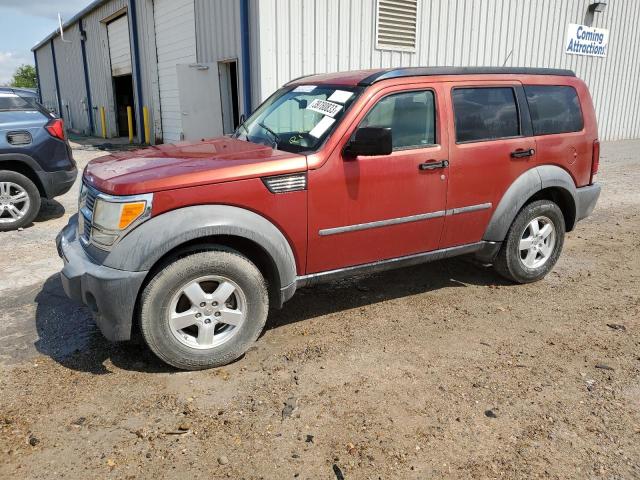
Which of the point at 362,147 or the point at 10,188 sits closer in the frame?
the point at 362,147

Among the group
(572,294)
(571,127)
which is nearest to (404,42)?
(571,127)

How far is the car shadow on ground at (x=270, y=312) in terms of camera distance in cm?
354

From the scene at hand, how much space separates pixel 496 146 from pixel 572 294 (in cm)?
155

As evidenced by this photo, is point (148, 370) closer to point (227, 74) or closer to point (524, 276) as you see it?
point (524, 276)

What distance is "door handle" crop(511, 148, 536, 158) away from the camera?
14.4 feet

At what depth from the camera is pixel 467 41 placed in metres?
12.3

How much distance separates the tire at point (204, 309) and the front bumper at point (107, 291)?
0.09 metres

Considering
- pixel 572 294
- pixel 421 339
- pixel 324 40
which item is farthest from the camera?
pixel 324 40

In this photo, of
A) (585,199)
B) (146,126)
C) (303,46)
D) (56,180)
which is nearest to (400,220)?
(585,199)

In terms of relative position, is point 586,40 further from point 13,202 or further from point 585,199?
point 13,202

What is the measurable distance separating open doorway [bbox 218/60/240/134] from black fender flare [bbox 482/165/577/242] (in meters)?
7.98

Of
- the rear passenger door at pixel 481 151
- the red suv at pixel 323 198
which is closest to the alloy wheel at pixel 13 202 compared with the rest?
the red suv at pixel 323 198

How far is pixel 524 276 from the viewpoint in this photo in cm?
484

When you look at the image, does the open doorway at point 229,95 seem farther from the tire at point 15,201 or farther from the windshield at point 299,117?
the windshield at point 299,117
